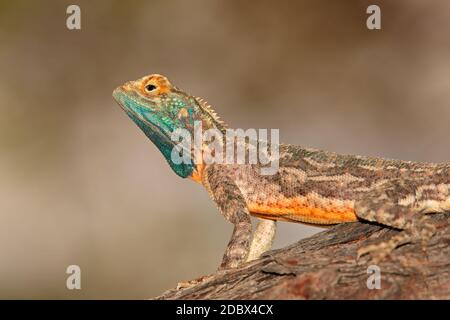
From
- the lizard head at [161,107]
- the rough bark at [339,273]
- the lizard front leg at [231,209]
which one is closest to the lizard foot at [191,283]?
the rough bark at [339,273]

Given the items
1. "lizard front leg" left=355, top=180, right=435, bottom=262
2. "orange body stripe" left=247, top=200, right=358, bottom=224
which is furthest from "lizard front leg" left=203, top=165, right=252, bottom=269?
"lizard front leg" left=355, top=180, right=435, bottom=262

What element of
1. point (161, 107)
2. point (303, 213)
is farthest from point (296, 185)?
point (161, 107)

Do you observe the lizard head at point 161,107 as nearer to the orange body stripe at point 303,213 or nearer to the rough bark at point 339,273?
the orange body stripe at point 303,213

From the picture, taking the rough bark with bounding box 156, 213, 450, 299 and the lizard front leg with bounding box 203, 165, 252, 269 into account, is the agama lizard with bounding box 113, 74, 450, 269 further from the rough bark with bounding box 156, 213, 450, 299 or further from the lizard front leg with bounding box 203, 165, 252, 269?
the rough bark with bounding box 156, 213, 450, 299

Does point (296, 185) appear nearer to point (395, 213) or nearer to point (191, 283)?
point (395, 213)

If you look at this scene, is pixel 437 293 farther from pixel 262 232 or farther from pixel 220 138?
pixel 220 138
